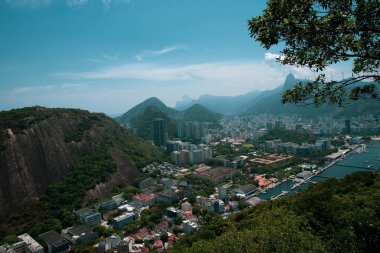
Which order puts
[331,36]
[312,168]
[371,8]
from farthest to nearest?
[312,168] → [331,36] → [371,8]

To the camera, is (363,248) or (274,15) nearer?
(274,15)

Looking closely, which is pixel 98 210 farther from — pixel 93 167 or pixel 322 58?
pixel 322 58

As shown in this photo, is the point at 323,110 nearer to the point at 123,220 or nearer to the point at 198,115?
the point at 198,115

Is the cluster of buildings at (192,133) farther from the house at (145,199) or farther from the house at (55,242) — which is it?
the house at (55,242)

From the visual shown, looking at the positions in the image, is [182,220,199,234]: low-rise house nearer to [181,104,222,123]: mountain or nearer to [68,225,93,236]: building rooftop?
[68,225,93,236]: building rooftop

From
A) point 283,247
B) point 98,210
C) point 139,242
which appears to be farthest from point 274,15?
point 98,210

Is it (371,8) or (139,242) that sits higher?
(371,8)

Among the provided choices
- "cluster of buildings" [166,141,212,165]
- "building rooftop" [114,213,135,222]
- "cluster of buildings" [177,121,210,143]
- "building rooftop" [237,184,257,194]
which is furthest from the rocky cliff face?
"cluster of buildings" [177,121,210,143]
